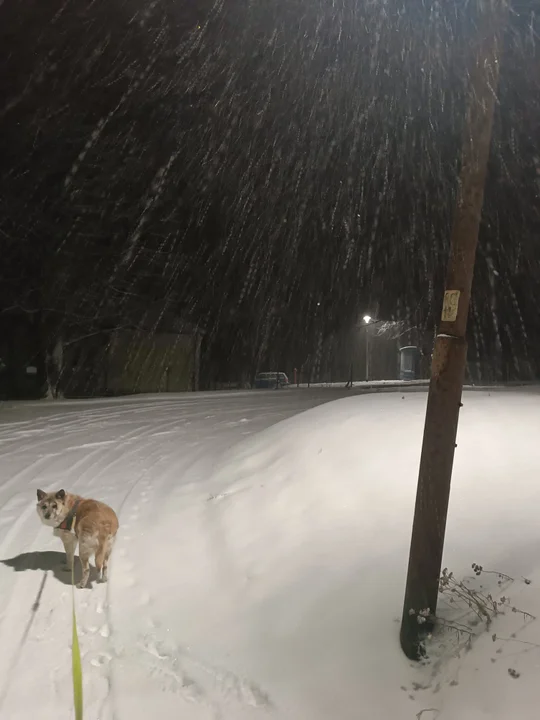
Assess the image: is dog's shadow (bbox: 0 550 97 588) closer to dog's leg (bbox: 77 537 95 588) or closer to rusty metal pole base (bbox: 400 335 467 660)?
dog's leg (bbox: 77 537 95 588)

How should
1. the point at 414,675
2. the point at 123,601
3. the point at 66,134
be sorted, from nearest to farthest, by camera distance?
1. the point at 414,675
2. the point at 123,601
3. the point at 66,134

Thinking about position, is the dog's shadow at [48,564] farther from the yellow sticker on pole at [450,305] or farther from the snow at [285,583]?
the yellow sticker on pole at [450,305]

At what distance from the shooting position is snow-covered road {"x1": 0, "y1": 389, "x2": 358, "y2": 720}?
3.78 m

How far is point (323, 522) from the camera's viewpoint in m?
6.07

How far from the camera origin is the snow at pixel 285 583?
11.8 feet

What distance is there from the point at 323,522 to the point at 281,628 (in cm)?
169

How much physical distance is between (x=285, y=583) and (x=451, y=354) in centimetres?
269

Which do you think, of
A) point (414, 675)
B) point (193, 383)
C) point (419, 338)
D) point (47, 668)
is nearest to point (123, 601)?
point (47, 668)

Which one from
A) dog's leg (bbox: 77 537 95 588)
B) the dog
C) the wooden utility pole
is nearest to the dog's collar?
the dog

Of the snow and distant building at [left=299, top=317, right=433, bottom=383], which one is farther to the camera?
distant building at [left=299, top=317, right=433, bottom=383]

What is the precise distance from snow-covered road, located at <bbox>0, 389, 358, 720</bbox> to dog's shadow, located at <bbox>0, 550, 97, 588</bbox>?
0.01 meters

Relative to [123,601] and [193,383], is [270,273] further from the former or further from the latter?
[123,601]

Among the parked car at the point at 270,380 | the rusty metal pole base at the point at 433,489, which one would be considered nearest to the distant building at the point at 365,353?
the parked car at the point at 270,380

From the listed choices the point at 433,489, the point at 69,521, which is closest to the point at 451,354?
the point at 433,489
